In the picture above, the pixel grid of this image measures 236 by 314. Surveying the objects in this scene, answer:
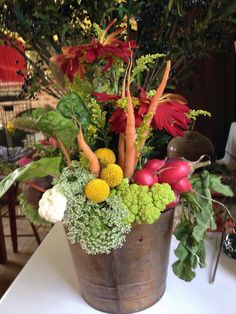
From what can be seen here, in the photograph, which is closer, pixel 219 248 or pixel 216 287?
pixel 216 287

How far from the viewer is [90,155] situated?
1.67 ft

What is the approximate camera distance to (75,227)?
51 cm

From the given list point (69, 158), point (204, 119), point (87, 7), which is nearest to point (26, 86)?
point (87, 7)

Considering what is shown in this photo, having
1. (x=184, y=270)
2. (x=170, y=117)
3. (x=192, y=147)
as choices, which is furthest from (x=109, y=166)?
(x=192, y=147)

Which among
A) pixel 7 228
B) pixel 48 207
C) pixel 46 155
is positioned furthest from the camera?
pixel 7 228

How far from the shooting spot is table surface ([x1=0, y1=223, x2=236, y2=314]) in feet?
2.04

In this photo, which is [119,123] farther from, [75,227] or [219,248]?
[219,248]

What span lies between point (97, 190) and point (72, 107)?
0.41 feet

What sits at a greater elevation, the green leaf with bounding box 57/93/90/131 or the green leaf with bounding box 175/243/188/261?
the green leaf with bounding box 57/93/90/131

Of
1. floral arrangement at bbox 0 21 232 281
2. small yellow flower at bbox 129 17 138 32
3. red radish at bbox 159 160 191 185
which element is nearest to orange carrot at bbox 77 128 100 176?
floral arrangement at bbox 0 21 232 281

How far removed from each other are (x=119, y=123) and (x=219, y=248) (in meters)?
0.45

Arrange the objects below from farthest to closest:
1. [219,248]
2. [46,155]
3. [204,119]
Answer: [204,119]
[219,248]
[46,155]

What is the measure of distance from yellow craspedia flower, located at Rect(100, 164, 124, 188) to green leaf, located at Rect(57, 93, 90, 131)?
8 cm

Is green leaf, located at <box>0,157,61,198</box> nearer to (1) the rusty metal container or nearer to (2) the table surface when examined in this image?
(1) the rusty metal container
